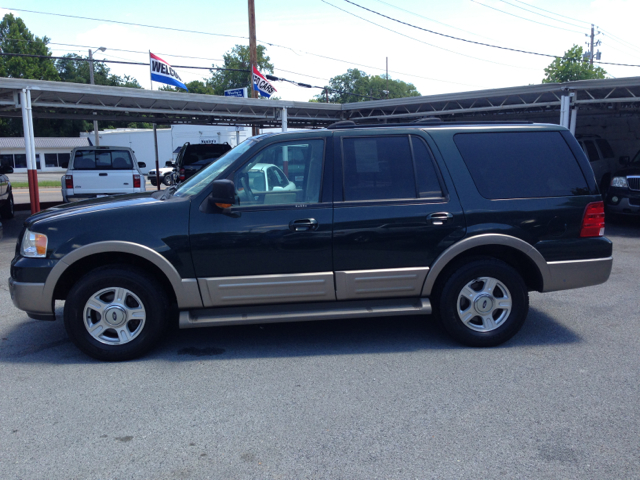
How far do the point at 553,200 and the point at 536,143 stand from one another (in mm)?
571

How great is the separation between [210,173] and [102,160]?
10.2 m

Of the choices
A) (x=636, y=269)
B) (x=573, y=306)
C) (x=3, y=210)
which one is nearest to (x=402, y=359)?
(x=573, y=306)

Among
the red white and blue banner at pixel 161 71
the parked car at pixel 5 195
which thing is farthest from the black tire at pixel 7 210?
the red white and blue banner at pixel 161 71

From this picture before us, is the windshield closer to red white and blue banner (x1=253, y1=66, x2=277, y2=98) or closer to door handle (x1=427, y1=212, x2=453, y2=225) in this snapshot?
door handle (x1=427, y1=212, x2=453, y2=225)

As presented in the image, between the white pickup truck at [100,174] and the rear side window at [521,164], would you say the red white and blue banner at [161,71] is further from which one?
the rear side window at [521,164]

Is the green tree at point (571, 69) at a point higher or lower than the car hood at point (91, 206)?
higher

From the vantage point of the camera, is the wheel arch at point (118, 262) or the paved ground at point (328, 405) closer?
the paved ground at point (328, 405)

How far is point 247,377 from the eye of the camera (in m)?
4.18

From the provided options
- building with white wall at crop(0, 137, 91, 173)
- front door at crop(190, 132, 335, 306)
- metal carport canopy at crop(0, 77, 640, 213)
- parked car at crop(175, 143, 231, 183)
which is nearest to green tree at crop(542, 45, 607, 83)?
Answer: metal carport canopy at crop(0, 77, 640, 213)

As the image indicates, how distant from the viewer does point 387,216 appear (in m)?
4.62

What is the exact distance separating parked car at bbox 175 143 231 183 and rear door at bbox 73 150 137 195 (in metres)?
3.48

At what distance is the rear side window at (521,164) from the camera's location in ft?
15.8

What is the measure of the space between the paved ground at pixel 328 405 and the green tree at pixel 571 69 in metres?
52.2

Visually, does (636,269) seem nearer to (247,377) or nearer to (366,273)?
(366,273)
